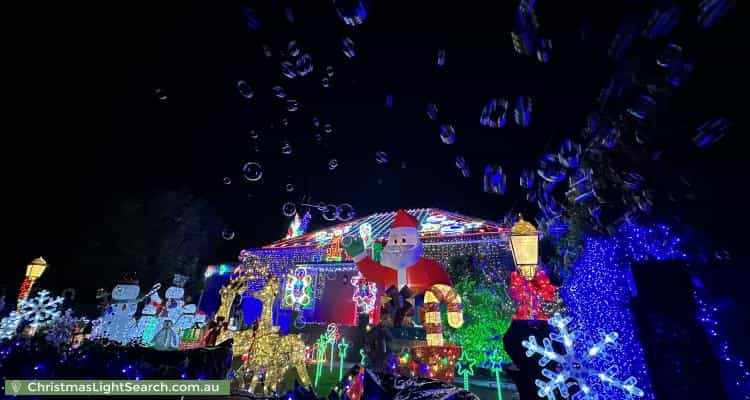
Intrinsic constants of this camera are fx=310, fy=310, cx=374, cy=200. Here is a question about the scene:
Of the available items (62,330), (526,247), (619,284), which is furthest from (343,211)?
(62,330)

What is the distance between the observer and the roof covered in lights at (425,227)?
11125 millimetres

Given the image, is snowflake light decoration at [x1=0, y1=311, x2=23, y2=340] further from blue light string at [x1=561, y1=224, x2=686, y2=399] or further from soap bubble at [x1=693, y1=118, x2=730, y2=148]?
soap bubble at [x1=693, y1=118, x2=730, y2=148]

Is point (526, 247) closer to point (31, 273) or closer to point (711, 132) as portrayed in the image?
point (711, 132)

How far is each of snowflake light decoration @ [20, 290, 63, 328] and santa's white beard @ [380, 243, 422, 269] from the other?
16439mm

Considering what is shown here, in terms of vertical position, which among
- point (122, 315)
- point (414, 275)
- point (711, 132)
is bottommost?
point (122, 315)

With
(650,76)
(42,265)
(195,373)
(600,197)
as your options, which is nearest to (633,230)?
(600,197)

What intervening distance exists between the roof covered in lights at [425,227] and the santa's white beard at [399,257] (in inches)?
104

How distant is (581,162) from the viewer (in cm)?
407

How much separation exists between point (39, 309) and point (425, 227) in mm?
19634

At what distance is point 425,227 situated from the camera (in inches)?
476

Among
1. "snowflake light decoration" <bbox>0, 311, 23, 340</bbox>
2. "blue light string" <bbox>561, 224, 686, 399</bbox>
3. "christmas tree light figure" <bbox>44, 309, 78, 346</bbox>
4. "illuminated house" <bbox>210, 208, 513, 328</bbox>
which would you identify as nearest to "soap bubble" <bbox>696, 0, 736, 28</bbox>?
"blue light string" <bbox>561, 224, 686, 399</bbox>

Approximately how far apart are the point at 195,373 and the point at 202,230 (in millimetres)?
21339

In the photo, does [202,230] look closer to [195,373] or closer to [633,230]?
[195,373]

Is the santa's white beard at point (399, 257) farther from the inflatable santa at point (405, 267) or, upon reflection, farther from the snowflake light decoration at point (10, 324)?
the snowflake light decoration at point (10, 324)
